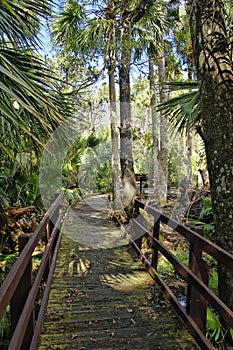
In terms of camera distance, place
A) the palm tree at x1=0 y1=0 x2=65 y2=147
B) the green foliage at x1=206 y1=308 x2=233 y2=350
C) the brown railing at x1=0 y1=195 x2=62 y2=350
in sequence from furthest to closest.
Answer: the green foliage at x1=206 y1=308 x2=233 y2=350, the palm tree at x1=0 y1=0 x2=65 y2=147, the brown railing at x1=0 y1=195 x2=62 y2=350

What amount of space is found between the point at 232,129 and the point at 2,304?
2184 millimetres

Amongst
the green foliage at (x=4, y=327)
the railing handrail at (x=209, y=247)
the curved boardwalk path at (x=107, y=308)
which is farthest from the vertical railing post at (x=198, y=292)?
the green foliage at (x=4, y=327)

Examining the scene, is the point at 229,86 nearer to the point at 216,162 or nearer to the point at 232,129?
the point at 232,129

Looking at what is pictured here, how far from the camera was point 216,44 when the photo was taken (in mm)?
2764

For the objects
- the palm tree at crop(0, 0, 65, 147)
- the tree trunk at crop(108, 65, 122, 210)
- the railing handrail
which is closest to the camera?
the railing handrail

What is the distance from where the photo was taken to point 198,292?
2443mm

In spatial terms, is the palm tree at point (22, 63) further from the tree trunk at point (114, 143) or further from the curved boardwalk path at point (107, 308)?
the tree trunk at point (114, 143)

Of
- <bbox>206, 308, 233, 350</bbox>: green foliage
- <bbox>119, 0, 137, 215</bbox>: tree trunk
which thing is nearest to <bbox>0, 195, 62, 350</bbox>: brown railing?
<bbox>206, 308, 233, 350</bbox>: green foliage

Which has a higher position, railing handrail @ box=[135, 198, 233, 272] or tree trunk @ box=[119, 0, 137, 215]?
tree trunk @ box=[119, 0, 137, 215]

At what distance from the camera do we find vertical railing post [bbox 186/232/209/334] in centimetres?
243

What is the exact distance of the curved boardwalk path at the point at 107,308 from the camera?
8.25 feet

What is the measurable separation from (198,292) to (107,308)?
1.07 metres

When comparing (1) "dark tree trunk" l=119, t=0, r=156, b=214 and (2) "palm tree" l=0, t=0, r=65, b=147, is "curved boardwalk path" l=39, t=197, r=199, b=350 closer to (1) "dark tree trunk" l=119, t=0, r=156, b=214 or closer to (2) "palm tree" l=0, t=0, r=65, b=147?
(1) "dark tree trunk" l=119, t=0, r=156, b=214

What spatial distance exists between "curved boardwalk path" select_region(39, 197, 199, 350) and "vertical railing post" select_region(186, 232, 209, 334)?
0.17m
